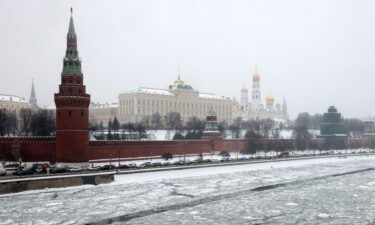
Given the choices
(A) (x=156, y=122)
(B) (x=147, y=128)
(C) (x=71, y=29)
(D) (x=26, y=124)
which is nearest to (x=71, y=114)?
(C) (x=71, y=29)

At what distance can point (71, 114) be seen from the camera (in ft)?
104

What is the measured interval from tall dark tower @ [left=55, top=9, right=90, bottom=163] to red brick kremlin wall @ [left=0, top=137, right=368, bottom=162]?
58.4 inches

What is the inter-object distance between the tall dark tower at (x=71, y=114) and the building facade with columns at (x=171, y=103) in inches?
1770

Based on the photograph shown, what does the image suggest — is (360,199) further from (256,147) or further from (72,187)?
(256,147)

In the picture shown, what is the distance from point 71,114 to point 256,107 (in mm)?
79719

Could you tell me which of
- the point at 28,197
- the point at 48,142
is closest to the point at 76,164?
the point at 48,142

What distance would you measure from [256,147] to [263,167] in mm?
12295

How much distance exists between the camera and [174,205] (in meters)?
18.8

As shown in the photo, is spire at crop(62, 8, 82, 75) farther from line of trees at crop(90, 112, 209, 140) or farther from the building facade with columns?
the building facade with columns

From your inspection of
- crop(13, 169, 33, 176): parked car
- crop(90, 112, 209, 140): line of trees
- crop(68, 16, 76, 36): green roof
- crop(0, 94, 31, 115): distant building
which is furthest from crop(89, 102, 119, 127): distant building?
crop(13, 169, 33, 176): parked car

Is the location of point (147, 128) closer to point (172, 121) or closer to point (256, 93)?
point (172, 121)

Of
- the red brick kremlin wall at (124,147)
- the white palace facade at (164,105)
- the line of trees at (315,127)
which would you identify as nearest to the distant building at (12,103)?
the white palace facade at (164,105)

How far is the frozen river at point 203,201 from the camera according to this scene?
53.1ft

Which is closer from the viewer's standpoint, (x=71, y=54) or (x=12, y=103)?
(x=71, y=54)
